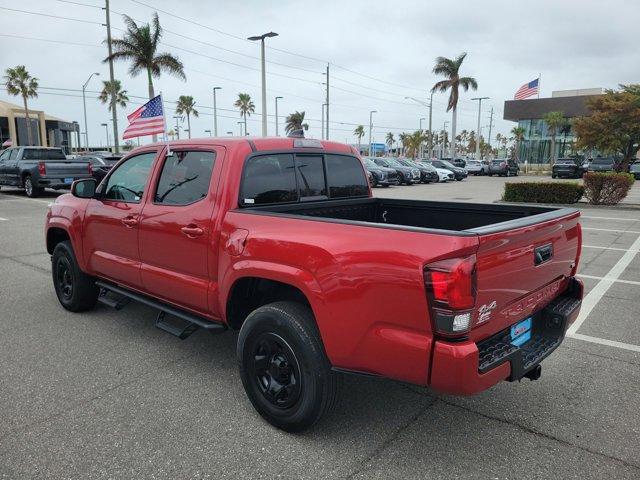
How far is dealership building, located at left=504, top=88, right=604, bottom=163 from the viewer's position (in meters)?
61.9

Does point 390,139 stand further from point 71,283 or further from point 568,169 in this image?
point 71,283

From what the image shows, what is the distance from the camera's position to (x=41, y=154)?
61.1ft

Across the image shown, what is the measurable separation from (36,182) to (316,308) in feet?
59.4

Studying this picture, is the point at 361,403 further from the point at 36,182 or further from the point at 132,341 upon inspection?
the point at 36,182

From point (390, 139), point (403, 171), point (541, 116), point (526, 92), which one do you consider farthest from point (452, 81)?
point (390, 139)

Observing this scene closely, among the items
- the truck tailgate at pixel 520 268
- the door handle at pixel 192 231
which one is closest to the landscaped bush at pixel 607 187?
the truck tailgate at pixel 520 268

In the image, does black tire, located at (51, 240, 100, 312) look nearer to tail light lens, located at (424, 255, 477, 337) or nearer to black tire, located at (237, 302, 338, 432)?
black tire, located at (237, 302, 338, 432)

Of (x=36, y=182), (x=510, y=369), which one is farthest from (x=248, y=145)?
(x=36, y=182)

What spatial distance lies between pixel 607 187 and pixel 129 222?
16.5 m

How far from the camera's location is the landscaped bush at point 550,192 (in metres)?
16.6

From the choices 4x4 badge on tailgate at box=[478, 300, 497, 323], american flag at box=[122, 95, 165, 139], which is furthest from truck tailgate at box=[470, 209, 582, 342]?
american flag at box=[122, 95, 165, 139]

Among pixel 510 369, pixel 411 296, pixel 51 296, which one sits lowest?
pixel 51 296

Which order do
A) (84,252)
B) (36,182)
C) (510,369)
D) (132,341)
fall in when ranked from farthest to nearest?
(36,182) → (84,252) → (132,341) → (510,369)

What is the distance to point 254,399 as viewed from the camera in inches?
124
